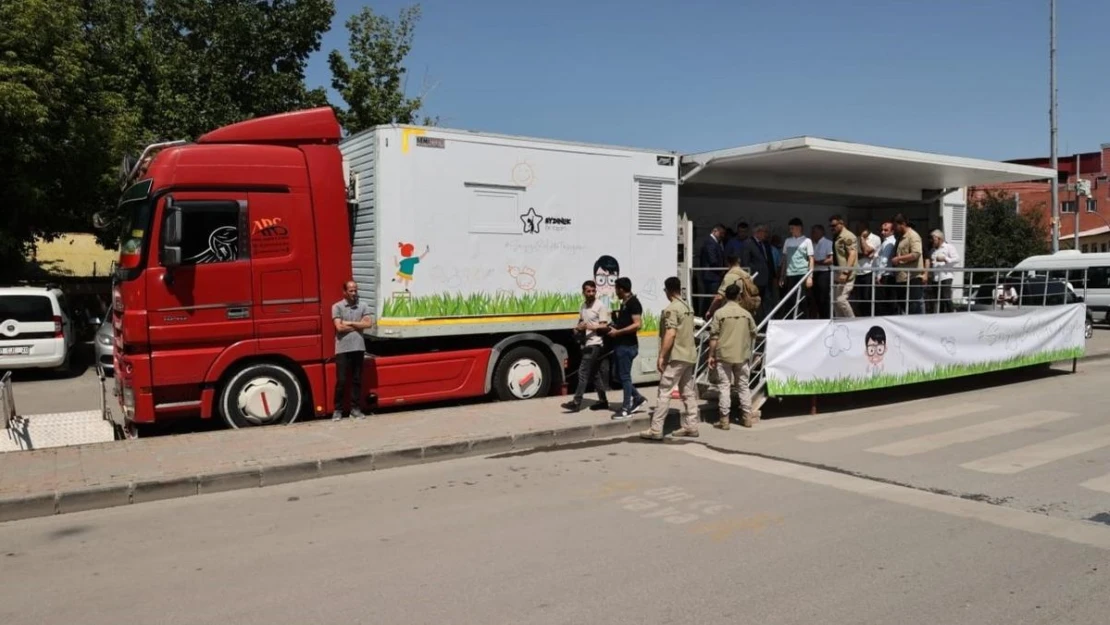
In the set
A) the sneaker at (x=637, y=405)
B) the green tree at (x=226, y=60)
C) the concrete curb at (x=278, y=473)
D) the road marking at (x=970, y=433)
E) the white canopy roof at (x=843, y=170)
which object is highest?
the green tree at (x=226, y=60)

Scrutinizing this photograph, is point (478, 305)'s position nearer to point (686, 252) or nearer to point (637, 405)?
point (637, 405)

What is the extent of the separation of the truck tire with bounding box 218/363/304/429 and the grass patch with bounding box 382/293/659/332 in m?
1.34

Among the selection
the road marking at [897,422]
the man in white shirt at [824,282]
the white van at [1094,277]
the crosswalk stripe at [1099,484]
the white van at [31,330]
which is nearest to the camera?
the crosswalk stripe at [1099,484]

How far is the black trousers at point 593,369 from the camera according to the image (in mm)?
10000

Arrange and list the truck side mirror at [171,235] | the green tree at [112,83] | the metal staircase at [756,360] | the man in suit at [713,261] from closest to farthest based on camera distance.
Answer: the truck side mirror at [171,235], the metal staircase at [756,360], the man in suit at [713,261], the green tree at [112,83]

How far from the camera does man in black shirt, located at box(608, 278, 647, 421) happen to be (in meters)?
9.67

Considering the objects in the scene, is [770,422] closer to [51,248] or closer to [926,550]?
[926,550]

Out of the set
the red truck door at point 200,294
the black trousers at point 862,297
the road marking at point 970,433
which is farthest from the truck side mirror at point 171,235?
the black trousers at point 862,297

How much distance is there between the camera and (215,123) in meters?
21.7

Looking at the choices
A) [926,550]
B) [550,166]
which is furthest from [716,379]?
[926,550]

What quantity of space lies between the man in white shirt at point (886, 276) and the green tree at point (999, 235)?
34478 mm

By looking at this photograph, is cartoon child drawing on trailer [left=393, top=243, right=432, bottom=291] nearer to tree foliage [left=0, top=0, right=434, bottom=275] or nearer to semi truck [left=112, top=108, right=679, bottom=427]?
semi truck [left=112, top=108, right=679, bottom=427]

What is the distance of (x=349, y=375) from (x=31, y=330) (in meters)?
9.99

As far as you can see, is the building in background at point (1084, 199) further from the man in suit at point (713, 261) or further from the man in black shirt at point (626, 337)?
the man in black shirt at point (626, 337)
